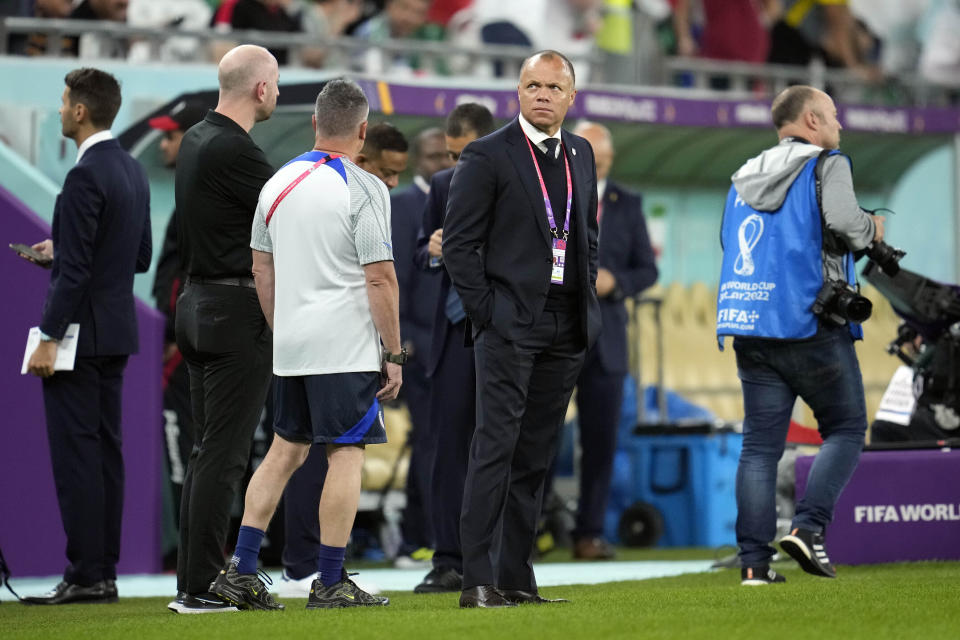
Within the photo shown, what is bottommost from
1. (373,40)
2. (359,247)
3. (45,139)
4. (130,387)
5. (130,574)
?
(130,574)

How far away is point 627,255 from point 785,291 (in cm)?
297

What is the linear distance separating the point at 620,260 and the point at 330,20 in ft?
16.3

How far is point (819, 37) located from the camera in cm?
1625

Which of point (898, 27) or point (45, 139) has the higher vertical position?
point (898, 27)

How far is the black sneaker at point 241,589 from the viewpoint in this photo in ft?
18.6

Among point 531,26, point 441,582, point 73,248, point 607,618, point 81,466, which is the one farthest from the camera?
point 531,26

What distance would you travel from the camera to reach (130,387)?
846 cm

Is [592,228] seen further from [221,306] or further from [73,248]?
[73,248]

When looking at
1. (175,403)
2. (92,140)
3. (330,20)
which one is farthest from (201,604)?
(330,20)

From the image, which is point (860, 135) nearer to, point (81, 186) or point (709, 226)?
point (709, 226)

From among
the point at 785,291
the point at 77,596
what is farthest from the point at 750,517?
the point at 77,596

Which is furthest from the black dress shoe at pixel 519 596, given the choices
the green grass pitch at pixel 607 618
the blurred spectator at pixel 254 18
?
the blurred spectator at pixel 254 18

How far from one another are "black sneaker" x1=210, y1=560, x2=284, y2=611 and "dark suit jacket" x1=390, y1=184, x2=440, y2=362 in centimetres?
327

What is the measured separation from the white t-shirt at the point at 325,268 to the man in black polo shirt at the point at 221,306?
0.28 meters
